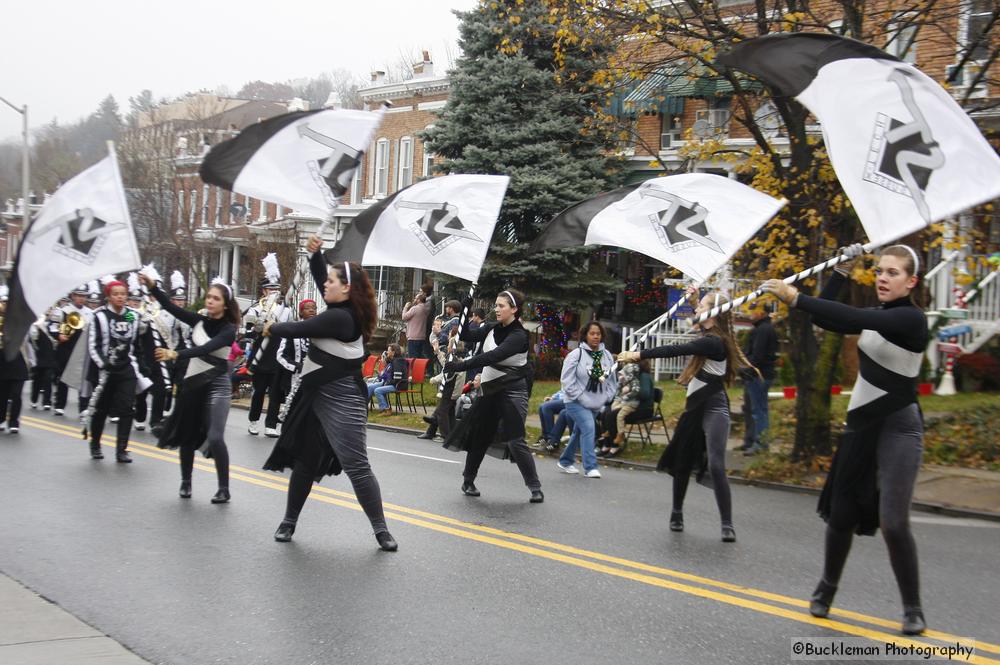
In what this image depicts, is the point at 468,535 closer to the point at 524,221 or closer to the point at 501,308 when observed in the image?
the point at 501,308

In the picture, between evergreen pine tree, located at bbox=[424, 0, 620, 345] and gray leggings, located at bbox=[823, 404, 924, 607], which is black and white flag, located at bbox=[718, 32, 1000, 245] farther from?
evergreen pine tree, located at bbox=[424, 0, 620, 345]

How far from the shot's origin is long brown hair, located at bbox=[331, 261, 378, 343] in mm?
7457

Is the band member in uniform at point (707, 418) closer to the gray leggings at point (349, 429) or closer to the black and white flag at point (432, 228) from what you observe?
the black and white flag at point (432, 228)

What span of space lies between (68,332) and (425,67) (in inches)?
868

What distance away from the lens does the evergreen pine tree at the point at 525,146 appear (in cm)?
2419

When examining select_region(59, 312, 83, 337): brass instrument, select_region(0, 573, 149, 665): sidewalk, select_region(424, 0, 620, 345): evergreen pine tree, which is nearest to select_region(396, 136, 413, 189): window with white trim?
select_region(424, 0, 620, 345): evergreen pine tree

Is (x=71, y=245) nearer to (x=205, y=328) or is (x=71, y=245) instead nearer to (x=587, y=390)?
(x=205, y=328)

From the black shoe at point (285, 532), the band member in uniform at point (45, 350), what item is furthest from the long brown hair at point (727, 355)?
the band member in uniform at point (45, 350)

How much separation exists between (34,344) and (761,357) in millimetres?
11586

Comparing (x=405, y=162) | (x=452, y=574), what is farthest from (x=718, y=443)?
(x=405, y=162)

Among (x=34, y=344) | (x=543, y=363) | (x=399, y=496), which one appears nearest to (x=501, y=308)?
(x=399, y=496)

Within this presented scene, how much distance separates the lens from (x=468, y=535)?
8305mm

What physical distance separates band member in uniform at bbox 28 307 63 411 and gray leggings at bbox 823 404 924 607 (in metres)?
14.3

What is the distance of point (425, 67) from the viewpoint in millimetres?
Answer: 36219
